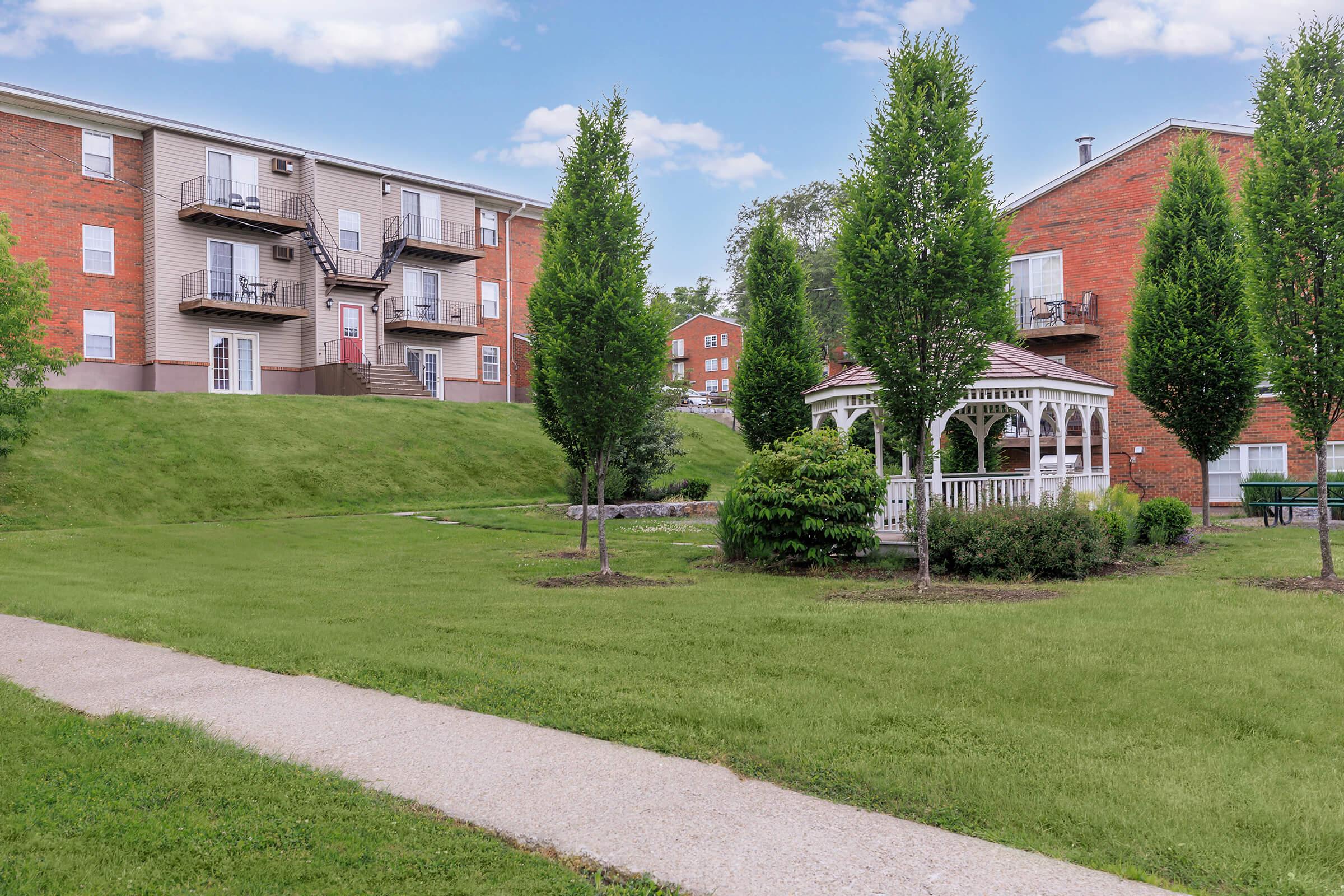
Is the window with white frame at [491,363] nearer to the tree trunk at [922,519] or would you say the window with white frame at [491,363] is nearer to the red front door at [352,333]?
the red front door at [352,333]

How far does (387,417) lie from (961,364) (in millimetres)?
22369

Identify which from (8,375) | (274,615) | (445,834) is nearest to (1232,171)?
(274,615)

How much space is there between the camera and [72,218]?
29.7 m

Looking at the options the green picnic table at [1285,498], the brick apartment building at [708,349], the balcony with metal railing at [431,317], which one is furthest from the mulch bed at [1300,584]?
A: the brick apartment building at [708,349]

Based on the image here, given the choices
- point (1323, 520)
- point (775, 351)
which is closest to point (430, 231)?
point (775, 351)

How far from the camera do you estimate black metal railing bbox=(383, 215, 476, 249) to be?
36781 millimetres

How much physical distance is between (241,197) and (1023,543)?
97.4 ft

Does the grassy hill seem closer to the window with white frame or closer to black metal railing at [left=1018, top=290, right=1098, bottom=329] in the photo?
the window with white frame

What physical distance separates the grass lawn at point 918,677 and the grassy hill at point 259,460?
28.3ft

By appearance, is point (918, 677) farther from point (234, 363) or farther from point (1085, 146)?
point (234, 363)

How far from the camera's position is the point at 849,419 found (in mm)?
15992

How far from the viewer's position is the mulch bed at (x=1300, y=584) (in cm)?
1092

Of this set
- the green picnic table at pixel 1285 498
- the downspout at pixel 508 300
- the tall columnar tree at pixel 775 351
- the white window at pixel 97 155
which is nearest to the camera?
the green picnic table at pixel 1285 498

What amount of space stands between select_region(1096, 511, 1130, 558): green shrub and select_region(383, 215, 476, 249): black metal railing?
95.2 ft
